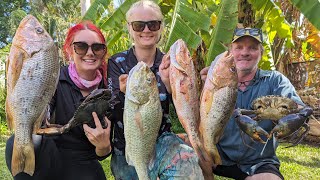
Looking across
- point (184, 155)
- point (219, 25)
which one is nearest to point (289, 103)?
point (184, 155)

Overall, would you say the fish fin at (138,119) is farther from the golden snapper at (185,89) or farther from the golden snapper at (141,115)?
the golden snapper at (185,89)

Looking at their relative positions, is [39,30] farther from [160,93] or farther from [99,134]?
[160,93]

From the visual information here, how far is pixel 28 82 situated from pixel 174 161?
123 cm

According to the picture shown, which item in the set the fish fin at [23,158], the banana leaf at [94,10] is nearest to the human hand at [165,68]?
the fish fin at [23,158]

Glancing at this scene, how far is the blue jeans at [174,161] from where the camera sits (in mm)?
2943

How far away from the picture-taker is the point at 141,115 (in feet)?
9.15

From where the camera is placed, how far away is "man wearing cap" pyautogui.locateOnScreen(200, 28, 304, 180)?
3.73m

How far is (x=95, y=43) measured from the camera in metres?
3.32

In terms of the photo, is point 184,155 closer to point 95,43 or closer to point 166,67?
point 166,67

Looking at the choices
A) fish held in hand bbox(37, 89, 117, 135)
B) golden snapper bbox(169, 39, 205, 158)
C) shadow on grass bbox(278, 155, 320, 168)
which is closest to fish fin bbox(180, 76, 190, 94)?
golden snapper bbox(169, 39, 205, 158)

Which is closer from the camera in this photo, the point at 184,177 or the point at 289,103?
the point at 289,103

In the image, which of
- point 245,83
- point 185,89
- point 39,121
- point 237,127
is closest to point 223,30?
point 245,83

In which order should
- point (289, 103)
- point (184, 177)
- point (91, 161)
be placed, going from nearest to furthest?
point (289, 103) → point (184, 177) → point (91, 161)

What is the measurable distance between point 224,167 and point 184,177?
4.00 feet
